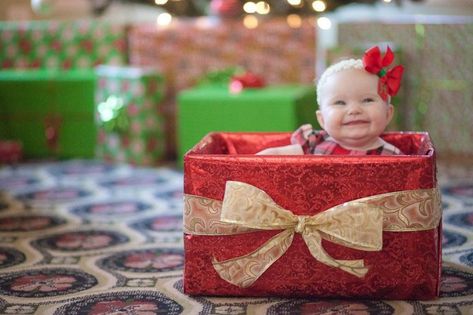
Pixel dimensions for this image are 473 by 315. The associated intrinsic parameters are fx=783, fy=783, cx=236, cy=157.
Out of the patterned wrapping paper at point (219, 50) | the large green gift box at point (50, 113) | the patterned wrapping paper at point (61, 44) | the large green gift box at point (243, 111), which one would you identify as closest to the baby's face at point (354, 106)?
the large green gift box at point (243, 111)

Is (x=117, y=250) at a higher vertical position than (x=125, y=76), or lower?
lower

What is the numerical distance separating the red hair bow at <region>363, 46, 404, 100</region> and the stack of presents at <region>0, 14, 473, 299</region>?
0.17 metres

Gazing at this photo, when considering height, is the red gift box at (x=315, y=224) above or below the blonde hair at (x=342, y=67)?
below

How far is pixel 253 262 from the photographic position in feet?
5.92

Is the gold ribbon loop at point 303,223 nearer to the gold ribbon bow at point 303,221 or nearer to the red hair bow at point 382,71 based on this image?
the gold ribbon bow at point 303,221

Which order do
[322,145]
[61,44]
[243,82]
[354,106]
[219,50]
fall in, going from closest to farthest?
Answer: [354,106] → [322,145] → [243,82] → [219,50] → [61,44]

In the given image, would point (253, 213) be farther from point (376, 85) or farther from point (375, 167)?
point (376, 85)

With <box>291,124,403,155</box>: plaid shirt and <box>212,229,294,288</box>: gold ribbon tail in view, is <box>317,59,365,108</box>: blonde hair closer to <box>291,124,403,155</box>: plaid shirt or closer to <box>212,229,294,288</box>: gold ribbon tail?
<box>291,124,403,155</box>: plaid shirt

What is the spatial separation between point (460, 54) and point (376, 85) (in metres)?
2.06

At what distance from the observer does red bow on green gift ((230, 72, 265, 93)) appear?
357 centimetres

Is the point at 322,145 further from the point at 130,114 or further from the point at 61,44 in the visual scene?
the point at 61,44

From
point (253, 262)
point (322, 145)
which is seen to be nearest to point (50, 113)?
point (322, 145)

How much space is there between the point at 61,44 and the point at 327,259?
290 centimetres

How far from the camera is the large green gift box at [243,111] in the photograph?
132 inches
